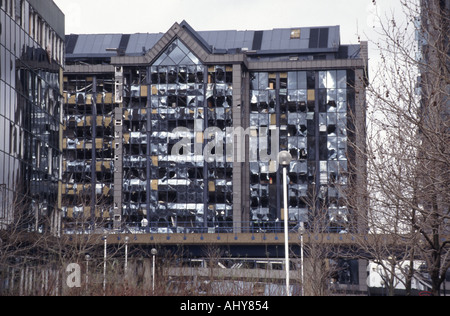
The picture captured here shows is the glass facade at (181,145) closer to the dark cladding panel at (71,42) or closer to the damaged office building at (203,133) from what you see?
the damaged office building at (203,133)

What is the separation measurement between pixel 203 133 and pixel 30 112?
158 feet

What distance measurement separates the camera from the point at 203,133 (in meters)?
110

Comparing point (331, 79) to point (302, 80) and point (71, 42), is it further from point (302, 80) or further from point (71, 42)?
point (71, 42)

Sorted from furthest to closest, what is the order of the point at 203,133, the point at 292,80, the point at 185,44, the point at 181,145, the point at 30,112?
the point at 292,80, the point at 203,133, the point at 181,145, the point at 185,44, the point at 30,112

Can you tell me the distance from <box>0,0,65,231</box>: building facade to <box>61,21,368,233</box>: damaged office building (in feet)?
114

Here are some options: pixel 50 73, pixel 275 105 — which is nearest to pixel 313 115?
pixel 275 105

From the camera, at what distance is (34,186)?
2512 inches

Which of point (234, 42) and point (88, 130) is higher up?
point (234, 42)

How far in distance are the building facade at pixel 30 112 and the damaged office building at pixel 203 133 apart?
34791 mm

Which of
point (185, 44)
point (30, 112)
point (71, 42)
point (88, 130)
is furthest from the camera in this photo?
point (71, 42)

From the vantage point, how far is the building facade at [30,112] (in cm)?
5594

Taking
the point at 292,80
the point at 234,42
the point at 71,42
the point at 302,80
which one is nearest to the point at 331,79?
the point at 302,80

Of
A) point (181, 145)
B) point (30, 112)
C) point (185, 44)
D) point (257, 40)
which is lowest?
point (30, 112)
